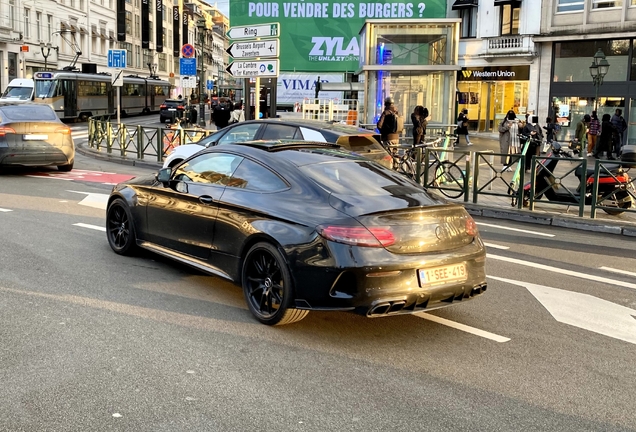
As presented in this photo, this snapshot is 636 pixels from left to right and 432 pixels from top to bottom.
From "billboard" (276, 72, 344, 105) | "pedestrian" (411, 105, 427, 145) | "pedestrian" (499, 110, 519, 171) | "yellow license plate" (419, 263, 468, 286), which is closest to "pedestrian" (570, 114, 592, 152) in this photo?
"pedestrian" (499, 110, 519, 171)

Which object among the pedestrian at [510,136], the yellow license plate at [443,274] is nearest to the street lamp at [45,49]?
the pedestrian at [510,136]

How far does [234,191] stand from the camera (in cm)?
615

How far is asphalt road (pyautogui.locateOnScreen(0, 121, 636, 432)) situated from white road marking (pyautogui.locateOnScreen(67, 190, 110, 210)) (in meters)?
3.60

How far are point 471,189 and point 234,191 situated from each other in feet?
28.0

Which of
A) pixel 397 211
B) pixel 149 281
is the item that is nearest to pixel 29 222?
pixel 149 281

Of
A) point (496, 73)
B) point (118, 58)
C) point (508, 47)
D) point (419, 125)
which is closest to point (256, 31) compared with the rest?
point (419, 125)

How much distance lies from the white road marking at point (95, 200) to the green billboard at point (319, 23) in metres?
37.7

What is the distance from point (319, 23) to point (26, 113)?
3612 cm

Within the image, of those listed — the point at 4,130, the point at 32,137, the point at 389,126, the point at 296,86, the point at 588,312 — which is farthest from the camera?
the point at 296,86

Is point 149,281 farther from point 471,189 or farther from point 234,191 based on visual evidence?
point 471,189

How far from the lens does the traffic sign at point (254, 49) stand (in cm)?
1670

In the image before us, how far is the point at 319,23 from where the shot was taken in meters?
48.9

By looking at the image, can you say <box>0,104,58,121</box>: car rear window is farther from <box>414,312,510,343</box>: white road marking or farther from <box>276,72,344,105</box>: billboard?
<box>276,72,344,105</box>: billboard

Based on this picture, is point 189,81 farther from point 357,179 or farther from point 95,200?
point 357,179
